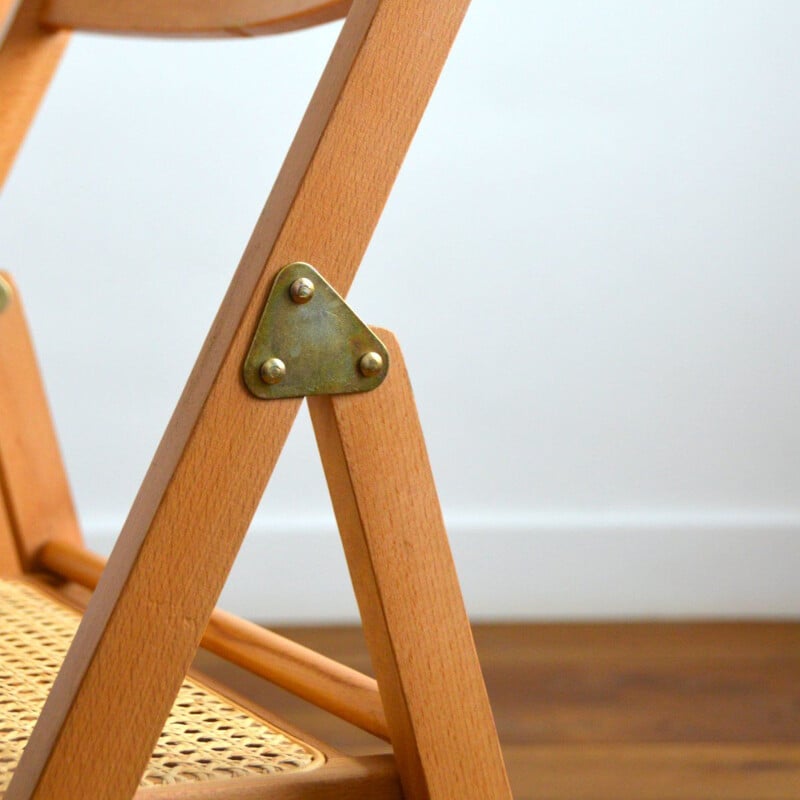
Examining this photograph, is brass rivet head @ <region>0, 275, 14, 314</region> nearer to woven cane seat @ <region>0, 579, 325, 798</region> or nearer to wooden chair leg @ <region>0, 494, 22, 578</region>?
wooden chair leg @ <region>0, 494, 22, 578</region>

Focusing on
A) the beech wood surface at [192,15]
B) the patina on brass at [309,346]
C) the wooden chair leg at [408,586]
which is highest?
the beech wood surface at [192,15]

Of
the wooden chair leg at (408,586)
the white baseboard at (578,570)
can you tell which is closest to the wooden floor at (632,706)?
A: the white baseboard at (578,570)

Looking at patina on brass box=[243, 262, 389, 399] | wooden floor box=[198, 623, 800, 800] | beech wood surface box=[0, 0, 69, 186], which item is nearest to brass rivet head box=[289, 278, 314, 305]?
patina on brass box=[243, 262, 389, 399]

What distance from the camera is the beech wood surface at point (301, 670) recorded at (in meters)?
0.54

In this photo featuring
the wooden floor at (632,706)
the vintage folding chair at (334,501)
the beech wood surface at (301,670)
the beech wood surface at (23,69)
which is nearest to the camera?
the vintage folding chair at (334,501)

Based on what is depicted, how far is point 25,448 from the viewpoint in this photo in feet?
3.00

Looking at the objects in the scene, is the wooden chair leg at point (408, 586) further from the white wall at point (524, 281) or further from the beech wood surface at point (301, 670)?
the white wall at point (524, 281)

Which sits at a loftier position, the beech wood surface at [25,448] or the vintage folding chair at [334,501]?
the vintage folding chair at [334,501]

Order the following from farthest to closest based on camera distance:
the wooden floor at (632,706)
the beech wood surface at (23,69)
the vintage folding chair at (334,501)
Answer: the wooden floor at (632,706) → the beech wood surface at (23,69) → the vintage folding chair at (334,501)

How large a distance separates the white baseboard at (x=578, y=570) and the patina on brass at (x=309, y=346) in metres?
1.41

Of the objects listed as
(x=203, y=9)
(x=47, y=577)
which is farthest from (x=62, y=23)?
(x=47, y=577)

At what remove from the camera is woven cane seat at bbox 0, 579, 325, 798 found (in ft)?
1.51

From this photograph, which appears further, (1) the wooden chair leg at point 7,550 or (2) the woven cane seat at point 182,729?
(1) the wooden chair leg at point 7,550

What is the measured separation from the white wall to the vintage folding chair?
1344mm
